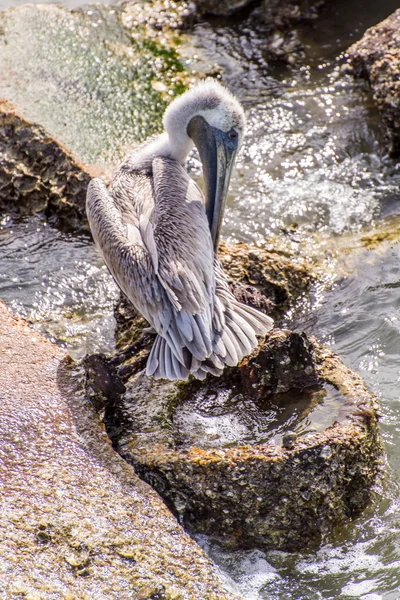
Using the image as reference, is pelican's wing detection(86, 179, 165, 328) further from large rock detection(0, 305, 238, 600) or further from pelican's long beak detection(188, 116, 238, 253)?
large rock detection(0, 305, 238, 600)

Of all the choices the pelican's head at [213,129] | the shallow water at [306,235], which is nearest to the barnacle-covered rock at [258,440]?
the shallow water at [306,235]

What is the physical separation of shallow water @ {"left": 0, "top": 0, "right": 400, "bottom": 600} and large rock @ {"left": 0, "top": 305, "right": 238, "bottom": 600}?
15.7 inches

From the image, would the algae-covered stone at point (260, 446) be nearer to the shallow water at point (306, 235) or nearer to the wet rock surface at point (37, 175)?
the shallow water at point (306, 235)

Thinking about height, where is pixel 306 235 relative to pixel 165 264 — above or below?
above

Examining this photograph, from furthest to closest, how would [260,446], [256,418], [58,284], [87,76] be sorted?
[87,76] → [58,284] → [256,418] → [260,446]

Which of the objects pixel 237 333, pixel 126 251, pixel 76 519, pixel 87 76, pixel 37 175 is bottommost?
pixel 76 519

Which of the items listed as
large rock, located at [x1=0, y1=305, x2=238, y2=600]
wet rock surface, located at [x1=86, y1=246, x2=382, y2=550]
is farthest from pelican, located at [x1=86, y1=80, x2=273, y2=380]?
large rock, located at [x1=0, y1=305, x2=238, y2=600]

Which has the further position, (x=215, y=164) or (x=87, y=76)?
(x=87, y=76)

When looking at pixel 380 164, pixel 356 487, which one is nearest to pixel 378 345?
pixel 356 487

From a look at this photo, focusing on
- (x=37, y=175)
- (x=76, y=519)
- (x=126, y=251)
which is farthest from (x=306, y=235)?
(x=76, y=519)

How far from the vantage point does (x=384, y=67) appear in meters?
6.64

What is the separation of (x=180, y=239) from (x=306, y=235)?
179 cm

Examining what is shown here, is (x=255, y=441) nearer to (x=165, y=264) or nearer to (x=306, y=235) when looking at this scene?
(x=165, y=264)

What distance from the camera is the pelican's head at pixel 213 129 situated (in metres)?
4.91
